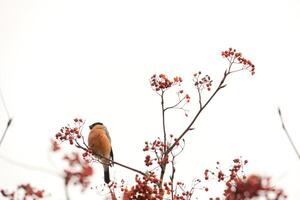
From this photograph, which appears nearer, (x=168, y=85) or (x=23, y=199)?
(x=23, y=199)

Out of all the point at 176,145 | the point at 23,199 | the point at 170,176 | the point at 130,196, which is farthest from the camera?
the point at 176,145

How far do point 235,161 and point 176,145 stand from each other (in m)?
0.83

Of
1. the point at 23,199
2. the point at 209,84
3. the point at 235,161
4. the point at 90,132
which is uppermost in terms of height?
the point at 90,132

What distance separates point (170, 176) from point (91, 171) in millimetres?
3054

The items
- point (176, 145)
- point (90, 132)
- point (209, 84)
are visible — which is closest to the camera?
point (176, 145)

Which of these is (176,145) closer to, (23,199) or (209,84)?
(209,84)

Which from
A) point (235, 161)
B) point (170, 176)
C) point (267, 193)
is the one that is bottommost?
point (267, 193)

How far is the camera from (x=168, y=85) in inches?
235

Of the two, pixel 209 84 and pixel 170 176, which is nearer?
pixel 170 176

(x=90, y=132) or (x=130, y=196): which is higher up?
(x=90, y=132)

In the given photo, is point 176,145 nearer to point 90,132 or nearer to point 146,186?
point 146,186

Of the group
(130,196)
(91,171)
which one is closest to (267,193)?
(91,171)

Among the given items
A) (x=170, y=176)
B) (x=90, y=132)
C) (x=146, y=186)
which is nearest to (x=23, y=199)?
(x=146, y=186)

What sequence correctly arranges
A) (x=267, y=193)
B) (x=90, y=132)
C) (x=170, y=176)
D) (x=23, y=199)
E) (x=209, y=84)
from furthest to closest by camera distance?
(x=90, y=132), (x=209, y=84), (x=170, y=176), (x=23, y=199), (x=267, y=193)
